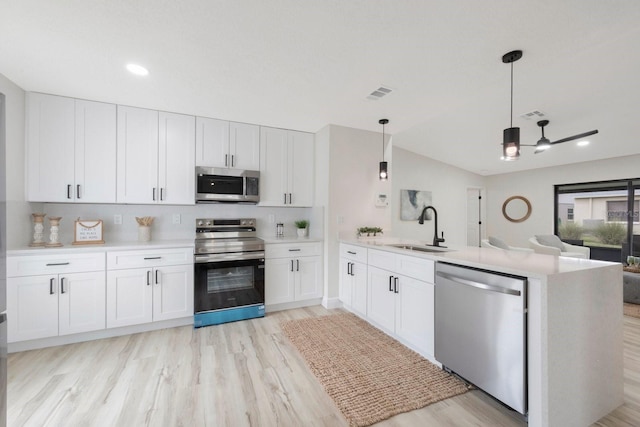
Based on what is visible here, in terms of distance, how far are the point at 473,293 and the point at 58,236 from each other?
401 centimetres

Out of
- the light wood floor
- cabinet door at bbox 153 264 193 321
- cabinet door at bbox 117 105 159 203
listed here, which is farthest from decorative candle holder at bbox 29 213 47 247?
cabinet door at bbox 153 264 193 321

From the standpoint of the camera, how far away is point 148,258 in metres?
2.83

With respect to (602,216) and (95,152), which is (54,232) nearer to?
(95,152)

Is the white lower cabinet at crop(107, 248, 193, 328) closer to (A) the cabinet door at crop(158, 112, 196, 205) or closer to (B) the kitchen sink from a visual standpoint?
(A) the cabinet door at crop(158, 112, 196, 205)

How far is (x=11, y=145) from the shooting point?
2439mm

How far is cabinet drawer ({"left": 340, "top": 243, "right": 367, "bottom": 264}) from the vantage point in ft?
10.2

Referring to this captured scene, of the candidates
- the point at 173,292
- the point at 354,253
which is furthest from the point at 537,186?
the point at 173,292

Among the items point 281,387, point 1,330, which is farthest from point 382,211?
point 1,330

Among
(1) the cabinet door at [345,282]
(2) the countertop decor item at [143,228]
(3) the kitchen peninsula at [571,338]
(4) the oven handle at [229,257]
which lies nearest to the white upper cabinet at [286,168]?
(4) the oven handle at [229,257]

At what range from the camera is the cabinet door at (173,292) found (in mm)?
2865

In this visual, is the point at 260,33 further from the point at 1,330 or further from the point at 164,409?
the point at 164,409

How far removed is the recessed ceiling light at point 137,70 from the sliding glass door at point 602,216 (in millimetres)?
8111

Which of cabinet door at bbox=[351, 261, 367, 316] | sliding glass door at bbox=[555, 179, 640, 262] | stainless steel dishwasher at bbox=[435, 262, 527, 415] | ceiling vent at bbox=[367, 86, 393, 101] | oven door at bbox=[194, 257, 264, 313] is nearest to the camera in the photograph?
stainless steel dishwasher at bbox=[435, 262, 527, 415]

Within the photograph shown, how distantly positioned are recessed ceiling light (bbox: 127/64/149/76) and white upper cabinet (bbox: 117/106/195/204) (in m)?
0.87
